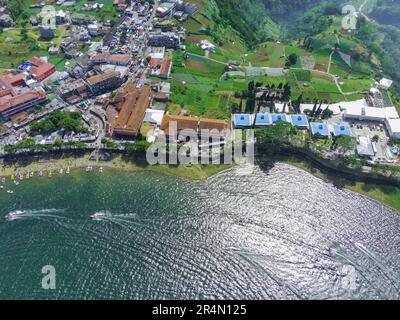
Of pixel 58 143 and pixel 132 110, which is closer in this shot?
pixel 58 143

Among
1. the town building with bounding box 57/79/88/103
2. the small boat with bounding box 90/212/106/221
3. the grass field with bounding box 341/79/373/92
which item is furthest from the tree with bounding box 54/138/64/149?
the grass field with bounding box 341/79/373/92

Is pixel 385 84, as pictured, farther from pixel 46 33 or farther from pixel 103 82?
pixel 46 33

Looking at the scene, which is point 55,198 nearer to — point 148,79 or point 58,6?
point 148,79

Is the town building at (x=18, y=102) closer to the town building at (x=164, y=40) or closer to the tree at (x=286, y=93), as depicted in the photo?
the town building at (x=164, y=40)

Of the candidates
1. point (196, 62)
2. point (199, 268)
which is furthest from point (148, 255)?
point (196, 62)

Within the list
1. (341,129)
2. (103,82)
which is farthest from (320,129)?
(103,82)

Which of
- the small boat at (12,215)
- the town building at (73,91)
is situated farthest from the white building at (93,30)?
the small boat at (12,215)
